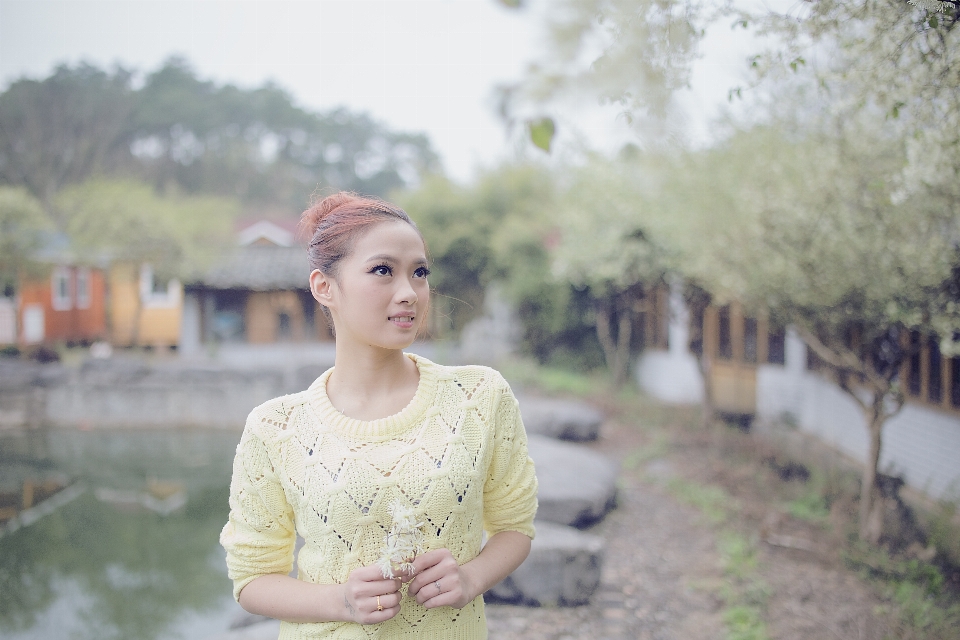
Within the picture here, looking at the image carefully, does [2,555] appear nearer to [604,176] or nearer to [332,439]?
[332,439]

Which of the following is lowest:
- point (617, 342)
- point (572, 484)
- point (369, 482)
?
point (572, 484)

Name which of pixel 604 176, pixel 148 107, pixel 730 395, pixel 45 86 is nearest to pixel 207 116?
pixel 148 107

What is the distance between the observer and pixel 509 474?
1614 millimetres

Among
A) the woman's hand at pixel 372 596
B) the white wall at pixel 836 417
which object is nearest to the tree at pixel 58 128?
the white wall at pixel 836 417

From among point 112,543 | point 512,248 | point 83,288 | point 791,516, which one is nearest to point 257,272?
point 83,288

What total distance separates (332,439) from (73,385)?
1267cm

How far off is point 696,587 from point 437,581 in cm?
377

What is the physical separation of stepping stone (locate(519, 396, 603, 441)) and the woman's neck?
700 cm

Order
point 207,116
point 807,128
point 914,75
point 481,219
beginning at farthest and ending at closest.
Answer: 1. point 207,116
2. point 481,219
3. point 807,128
4. point 914,75

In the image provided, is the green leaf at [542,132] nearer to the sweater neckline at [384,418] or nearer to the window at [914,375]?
the sweater neckline at [384,418]

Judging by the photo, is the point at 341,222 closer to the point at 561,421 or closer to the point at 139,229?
the point at 561,421

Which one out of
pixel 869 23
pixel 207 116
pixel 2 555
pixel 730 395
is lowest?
pixel 2 555

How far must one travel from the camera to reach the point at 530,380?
13.8m

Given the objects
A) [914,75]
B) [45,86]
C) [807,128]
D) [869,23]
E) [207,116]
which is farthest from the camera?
[207,116]
